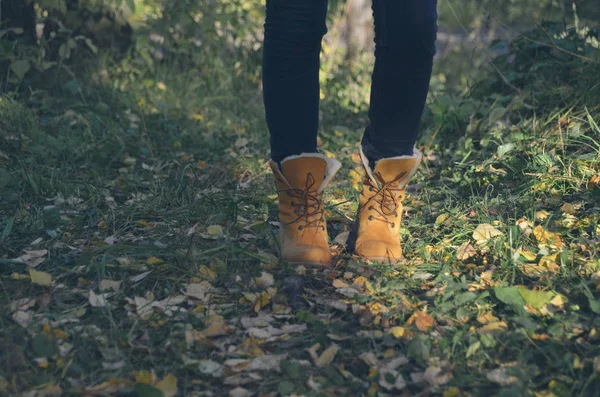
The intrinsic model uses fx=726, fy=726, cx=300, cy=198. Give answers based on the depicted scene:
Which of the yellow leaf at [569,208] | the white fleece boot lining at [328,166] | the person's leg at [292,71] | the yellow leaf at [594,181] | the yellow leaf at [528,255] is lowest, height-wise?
the yellow leaf at [528,255]

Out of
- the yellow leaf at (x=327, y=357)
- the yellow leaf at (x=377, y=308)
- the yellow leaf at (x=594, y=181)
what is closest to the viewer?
the yellow leaf at (x=327, y=357)

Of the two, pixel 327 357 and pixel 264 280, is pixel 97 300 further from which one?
pixel 327 357

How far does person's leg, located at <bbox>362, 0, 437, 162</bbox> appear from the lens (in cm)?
198

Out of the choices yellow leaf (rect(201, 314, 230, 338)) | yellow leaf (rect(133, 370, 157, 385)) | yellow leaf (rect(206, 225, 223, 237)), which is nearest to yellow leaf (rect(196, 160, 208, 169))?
yellow leaf (rect(206, 225, 223, 237))

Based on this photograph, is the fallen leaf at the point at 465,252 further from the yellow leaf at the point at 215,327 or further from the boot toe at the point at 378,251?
the yellow leaf at the point at 215,327

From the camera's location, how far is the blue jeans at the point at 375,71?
6.49 feet

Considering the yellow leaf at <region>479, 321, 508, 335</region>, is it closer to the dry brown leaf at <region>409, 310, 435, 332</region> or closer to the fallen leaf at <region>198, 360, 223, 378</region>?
the dry brown leaf at <region>409, 310, 435, 332</region>

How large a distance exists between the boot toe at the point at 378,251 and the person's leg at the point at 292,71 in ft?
1.12

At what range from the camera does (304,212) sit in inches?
86.0

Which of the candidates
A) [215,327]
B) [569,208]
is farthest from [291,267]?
[569,208]

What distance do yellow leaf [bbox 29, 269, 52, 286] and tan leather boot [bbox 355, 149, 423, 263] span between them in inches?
36.0

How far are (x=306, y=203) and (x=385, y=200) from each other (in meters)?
0.25

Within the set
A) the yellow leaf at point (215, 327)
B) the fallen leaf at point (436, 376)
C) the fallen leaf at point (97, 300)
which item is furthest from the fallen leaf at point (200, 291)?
the fallen leaf at point (436, 376)

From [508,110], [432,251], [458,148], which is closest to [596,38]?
[508,110]
